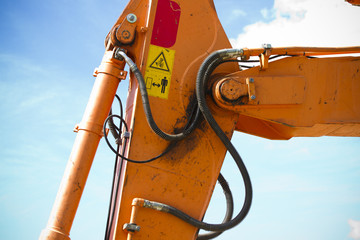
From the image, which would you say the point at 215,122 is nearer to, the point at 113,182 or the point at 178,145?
the point at 178,145

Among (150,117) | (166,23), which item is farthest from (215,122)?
(166,23)

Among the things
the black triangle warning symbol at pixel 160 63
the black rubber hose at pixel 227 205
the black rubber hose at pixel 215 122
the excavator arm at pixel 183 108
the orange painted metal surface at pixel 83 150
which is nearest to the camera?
the orange painted metal surface at pixel 83 150

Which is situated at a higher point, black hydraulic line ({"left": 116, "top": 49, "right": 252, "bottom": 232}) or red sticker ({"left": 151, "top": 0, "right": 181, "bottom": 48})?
red sticker ({"left": 151, "top": 0, "right": 181, "bottom": 48})

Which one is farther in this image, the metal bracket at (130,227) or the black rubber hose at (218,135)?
the black rubber hose at (218,135)

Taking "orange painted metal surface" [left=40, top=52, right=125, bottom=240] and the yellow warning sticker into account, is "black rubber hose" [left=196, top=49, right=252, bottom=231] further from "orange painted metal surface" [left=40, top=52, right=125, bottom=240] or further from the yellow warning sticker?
"orange painted metal surface" [left=40, top=52, right=125, bottom=240]

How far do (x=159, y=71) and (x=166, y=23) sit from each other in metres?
0.40

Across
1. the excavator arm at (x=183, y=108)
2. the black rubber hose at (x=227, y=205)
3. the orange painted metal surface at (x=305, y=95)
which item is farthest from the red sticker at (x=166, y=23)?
the black rubber hose at (x=227, y=205)

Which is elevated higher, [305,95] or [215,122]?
[305,95]

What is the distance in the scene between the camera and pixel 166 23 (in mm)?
2748

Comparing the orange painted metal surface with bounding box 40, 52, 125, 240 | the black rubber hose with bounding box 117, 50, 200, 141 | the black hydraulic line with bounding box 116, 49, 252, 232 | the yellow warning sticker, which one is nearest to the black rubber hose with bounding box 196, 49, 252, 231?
the black hydraulic line with bounding box 116, 49, 252, 232

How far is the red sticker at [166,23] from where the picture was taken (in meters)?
2.70

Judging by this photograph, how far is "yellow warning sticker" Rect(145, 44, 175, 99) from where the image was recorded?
2.59 meters

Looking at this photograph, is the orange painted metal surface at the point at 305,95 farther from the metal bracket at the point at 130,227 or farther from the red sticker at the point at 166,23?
the metal bracket at the point at 130,227

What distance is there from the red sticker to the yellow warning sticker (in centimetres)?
6
